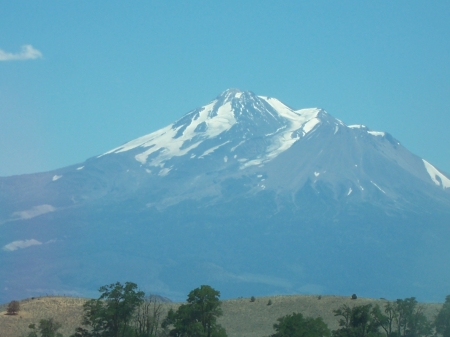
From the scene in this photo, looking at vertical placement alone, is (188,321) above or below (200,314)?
below

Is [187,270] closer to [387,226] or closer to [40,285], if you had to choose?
[40,285]

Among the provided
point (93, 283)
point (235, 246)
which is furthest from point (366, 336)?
point (235, 246)

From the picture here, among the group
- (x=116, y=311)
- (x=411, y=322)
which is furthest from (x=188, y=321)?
(x=411, y=322)

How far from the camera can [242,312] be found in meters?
53.9

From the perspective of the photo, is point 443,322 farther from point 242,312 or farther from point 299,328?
point 242,312

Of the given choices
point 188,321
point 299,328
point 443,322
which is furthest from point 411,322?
point 188,321

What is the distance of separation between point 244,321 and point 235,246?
134145 mm

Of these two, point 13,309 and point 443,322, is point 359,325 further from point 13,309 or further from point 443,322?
point 13,309

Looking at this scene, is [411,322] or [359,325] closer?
[359,325]

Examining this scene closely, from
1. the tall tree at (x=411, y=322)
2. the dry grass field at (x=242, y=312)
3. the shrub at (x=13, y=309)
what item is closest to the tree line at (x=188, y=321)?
the tall tree at (x=411, y=322)

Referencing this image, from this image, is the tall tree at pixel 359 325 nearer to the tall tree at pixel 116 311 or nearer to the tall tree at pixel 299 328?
the tall tree at pixel 299 328

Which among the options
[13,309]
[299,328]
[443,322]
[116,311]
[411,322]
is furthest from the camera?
[13,309]

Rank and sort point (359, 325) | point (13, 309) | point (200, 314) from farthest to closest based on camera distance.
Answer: point (13, 309) → point (359, 325) → point (200, 314)

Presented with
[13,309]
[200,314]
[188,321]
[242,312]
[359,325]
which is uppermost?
[13,309]
